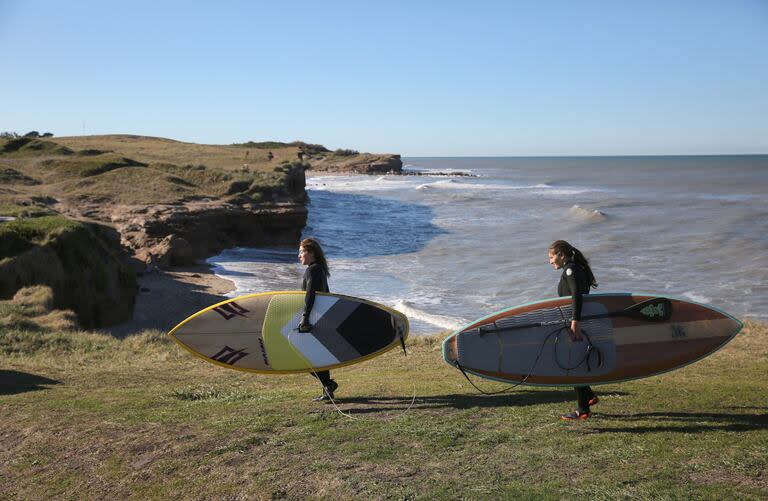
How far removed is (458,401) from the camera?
8.09 meters

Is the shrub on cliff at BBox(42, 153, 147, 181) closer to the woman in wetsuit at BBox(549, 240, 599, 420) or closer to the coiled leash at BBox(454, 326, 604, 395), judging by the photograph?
the coiled leash at BBox(454, 326, 604, 395)

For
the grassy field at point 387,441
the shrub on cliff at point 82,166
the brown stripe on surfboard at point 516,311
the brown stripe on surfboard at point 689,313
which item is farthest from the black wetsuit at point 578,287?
the shrub on cliff at point 82,166

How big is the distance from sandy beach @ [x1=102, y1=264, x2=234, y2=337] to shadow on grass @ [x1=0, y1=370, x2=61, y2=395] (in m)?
6.00

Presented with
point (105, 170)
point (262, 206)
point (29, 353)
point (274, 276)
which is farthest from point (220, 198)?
point (29, 353)

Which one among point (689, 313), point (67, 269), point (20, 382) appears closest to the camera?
point (689, 313)

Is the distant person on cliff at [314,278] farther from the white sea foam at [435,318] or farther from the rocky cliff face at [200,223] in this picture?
the rocky cliff face at [200,223]

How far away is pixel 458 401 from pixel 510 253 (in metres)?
24.4

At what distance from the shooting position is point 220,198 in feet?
124

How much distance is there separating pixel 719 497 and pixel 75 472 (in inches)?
224

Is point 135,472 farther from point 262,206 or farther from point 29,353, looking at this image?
point 262,206

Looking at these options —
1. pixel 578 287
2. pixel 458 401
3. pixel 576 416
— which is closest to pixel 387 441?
pixel 458 401

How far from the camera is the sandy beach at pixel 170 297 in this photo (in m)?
18.3

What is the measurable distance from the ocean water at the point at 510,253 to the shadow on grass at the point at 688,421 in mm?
9947

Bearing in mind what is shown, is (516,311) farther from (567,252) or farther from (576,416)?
(576,416)
